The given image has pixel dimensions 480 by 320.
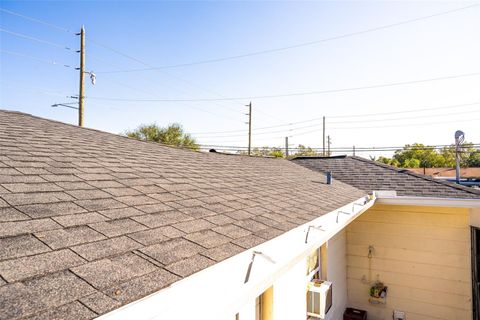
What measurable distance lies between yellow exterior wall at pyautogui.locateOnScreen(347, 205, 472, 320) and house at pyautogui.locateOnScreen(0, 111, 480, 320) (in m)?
0.07

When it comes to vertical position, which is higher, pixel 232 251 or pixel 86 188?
pixel 86 188

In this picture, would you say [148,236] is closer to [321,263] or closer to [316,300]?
[316,300]

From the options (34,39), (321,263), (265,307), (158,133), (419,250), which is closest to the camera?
(265,307)

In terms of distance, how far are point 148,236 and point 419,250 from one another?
7901 millimetres

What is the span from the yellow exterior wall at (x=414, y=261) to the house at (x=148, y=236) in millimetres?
72

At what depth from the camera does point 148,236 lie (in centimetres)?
195

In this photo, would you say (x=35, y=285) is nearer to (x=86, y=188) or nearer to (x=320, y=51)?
(x=86, y=188)

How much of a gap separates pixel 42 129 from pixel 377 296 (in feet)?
28.1

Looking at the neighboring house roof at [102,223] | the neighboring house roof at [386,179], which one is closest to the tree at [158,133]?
the neighboring house roof at [386,179]

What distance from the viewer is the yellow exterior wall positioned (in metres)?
7.12

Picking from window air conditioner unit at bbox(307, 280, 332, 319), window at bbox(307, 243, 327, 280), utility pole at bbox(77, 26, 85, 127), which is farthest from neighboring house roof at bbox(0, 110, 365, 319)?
utility pole at bbox(77, 26, 85, 127)

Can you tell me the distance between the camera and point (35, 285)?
1.19m

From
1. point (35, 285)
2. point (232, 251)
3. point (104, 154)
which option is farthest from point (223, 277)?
point (104, 154)

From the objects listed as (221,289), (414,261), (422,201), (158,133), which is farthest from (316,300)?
(158,133)
